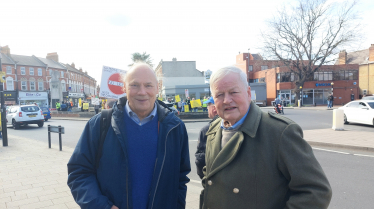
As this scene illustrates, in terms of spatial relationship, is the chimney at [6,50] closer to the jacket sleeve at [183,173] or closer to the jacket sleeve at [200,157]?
the jacket sleeve at [200,157]

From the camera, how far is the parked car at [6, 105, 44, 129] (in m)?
16.2

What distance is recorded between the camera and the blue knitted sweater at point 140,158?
191 centimetres

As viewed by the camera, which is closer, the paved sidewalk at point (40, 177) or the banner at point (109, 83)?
the paved sidewalk at point (40, 177)

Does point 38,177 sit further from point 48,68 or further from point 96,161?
point 48,68

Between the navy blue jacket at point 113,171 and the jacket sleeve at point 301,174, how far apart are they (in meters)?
0.93

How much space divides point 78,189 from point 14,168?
559 cm

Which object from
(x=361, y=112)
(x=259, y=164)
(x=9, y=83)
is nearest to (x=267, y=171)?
(x=259, y=164)

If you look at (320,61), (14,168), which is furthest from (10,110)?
(320,61)

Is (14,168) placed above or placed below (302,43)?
below

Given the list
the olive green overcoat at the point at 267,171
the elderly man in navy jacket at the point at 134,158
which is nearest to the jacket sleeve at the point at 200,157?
the elderly man in navy jacket at the point at 134,158

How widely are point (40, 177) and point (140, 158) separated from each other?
446 cm

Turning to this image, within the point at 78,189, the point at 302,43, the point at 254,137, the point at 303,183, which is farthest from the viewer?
the point at 302,43

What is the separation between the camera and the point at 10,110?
17469 mm

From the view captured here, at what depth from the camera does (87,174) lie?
74.7 inches
